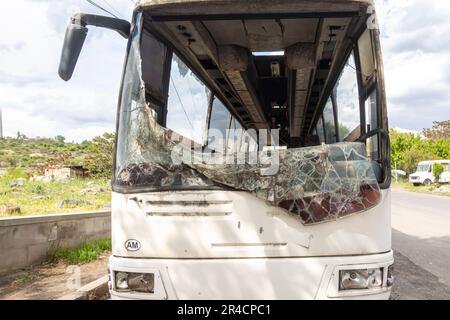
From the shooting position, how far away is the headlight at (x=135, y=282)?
293 cm

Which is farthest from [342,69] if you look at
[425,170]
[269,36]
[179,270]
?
[425,170]

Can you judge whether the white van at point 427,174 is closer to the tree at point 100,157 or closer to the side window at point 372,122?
the tree at point 100,157

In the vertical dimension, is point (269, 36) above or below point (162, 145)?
above

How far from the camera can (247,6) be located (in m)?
3.20

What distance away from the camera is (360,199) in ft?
9.62

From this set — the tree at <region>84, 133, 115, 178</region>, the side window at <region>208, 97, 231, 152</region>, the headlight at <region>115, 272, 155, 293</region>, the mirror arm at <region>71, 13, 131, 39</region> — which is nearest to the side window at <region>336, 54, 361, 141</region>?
the side window at <region>208, 97, 231, 152</region>

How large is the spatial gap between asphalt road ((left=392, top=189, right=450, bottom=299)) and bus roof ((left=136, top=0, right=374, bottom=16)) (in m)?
3.91

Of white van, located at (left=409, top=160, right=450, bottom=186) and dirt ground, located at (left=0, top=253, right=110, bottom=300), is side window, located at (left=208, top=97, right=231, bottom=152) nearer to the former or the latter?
dirt ground, located at (left=0, top=253, right=110, bottom=300)

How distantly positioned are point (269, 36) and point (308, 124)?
2.03 meters

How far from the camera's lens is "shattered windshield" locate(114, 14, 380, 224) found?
2930 millimetres

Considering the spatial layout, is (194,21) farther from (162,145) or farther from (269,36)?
(162,145)

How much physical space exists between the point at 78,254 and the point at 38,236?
0.91 m

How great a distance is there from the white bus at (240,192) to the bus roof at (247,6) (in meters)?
0.01

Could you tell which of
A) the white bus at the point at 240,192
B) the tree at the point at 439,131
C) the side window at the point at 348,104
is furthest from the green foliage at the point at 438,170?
the white bus at the point at 240,192
